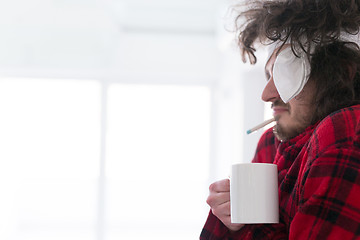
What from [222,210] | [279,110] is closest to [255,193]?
[222,210]

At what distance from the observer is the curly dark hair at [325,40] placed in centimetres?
77

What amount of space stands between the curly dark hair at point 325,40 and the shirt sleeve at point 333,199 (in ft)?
0.57

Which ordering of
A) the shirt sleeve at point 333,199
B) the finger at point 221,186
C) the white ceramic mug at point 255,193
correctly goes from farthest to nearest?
1. the finger at point 221,186
2. the white ceramic mug at point 255,193
3. the shirt sleeve at point 333,199

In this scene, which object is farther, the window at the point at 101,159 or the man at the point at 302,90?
the window at the point at 101,159

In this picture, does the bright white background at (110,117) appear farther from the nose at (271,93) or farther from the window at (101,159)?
the nose at (271,93)

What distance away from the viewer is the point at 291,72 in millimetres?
780

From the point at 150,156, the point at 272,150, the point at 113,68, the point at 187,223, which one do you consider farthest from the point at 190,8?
the point at 272,150

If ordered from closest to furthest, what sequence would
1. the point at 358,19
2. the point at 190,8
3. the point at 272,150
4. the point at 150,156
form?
1. the point at 358,19
2. the point at 272,150
3. the point at 190,8
4. the point at 150,156

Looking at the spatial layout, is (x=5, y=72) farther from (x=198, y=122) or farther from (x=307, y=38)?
(x=307, y=38)

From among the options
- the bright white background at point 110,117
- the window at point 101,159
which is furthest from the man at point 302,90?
the window at point 101,159

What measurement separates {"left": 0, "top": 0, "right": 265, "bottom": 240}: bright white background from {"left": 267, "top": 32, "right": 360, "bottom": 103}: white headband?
2871mm

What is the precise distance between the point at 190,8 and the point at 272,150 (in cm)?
301

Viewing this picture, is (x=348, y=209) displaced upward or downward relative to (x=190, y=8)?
downward

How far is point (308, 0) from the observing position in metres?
0.79
